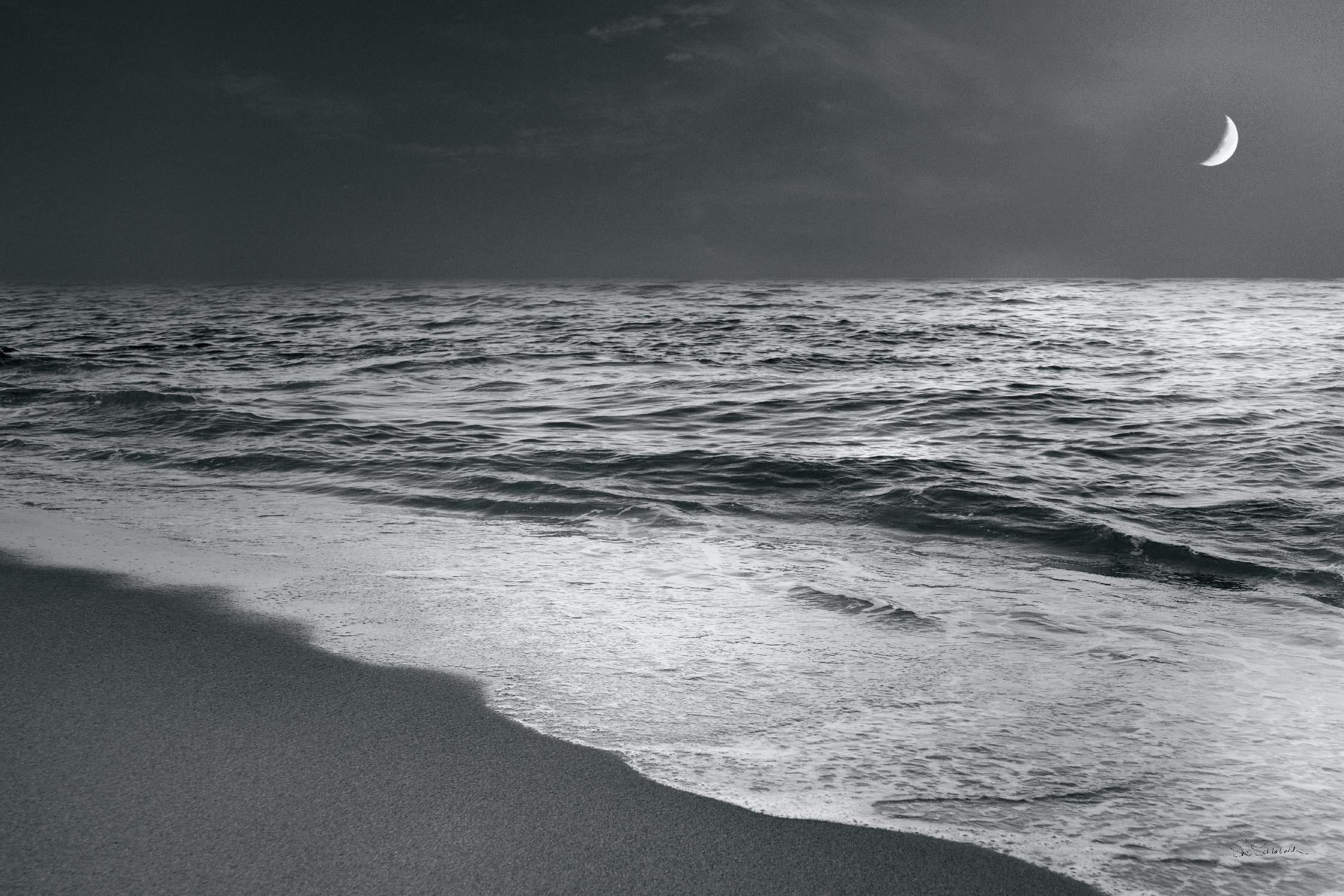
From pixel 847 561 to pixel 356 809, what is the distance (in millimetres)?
3517

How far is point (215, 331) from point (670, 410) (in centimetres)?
1885

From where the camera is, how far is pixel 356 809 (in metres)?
2.48

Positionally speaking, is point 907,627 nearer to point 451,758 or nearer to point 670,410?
point 451,758

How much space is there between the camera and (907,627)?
13.6 ft

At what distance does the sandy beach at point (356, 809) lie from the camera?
2.23 m

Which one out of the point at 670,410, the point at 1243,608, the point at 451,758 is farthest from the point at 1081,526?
the point at 670,410

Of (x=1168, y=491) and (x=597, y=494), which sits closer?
(x=597, y=494)
